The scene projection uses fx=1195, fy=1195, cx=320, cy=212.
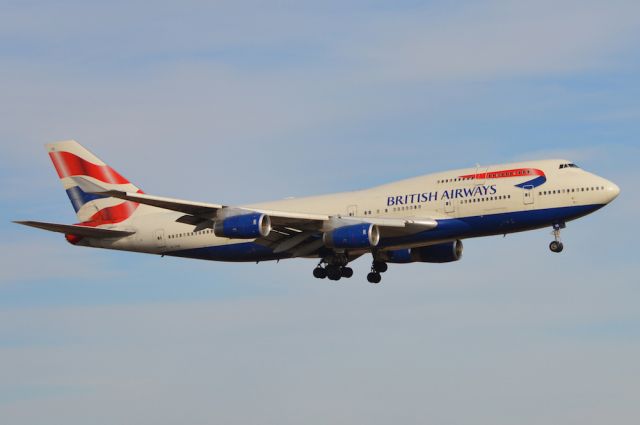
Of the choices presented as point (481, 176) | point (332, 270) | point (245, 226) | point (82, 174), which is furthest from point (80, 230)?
point (481, 176)

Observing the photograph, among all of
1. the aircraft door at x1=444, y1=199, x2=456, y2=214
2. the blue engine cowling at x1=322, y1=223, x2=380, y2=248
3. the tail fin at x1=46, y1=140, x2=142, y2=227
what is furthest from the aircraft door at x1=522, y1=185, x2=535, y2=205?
the tail fin at x1=46, y1=140, x2=142, y2=227

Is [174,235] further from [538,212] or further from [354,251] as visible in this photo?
[538,212]

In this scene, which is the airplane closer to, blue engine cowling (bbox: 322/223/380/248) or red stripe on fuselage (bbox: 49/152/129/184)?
blue engine cowling (bbox: 322/223/380/248)

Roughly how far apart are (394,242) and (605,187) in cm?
1086

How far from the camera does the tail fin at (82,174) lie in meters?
70.6

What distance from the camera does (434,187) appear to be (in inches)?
2408

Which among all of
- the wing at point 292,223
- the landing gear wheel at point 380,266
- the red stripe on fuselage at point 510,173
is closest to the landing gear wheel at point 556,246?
the red stripe on fuselage at point 510,173

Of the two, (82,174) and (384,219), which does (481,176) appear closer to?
(384,219)

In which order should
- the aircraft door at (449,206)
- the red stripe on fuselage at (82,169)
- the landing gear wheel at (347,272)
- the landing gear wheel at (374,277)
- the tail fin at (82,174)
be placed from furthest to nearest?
the red stripe on fuselage at (82,169) → the tail fin at (82,174) → the landing gear wheel at (374,277) → the landing gear wheel at (347,272) → the aircraft door at (449,206)

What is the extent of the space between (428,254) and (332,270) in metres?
6.10

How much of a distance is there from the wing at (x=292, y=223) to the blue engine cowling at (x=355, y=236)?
18.4 inches

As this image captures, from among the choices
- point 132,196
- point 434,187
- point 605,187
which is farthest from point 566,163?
point 132,196

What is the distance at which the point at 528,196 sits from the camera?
5916cm

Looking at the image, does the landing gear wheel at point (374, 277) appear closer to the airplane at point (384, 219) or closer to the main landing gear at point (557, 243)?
the airplane at point (384, 219)
